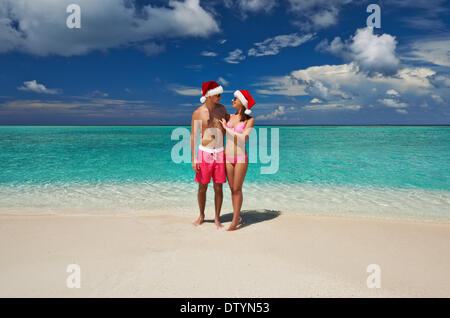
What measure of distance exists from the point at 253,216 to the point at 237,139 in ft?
6.62

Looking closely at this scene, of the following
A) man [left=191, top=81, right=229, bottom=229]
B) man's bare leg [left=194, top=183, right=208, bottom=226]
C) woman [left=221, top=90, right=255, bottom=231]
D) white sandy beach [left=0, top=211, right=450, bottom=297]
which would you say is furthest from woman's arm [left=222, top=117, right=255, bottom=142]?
white sandy beach [left=0, top=211, right=450, bottom=297]

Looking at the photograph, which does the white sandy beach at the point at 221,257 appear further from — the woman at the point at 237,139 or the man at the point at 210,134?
the man at the point at 210,134

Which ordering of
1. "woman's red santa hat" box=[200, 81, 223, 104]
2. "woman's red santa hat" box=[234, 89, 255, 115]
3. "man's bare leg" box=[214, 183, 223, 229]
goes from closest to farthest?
1. "woman's red santa hat" box=[234, 89, 255, 115]
2. "woman's red santa hat" box=[200, 81, 223, 104]
3. "man's bare leg" box=[214, 183, 223, 229]

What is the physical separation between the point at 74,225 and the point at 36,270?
1651 mm

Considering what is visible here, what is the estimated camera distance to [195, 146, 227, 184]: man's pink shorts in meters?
4.39

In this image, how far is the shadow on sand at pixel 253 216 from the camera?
5.11 m

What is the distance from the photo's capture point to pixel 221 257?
3459 millimetres

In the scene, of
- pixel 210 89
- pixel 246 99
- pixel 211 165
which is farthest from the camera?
pixel 211 165

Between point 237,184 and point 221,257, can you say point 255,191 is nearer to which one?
point 237,184

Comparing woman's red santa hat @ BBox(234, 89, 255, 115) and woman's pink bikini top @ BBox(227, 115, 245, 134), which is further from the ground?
woman's red santa hat @ BBox(234, 89, 255, 115)

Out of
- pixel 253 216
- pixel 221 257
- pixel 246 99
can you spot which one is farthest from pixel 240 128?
pixel 253 216

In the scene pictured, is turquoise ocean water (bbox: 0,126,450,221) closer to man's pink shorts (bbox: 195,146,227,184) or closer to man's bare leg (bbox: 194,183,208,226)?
man's bare leg (bbox: 194,183,208,226)

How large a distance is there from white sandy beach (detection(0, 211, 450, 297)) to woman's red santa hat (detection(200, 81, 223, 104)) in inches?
90.7

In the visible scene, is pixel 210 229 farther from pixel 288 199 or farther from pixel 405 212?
pixel 405 212
